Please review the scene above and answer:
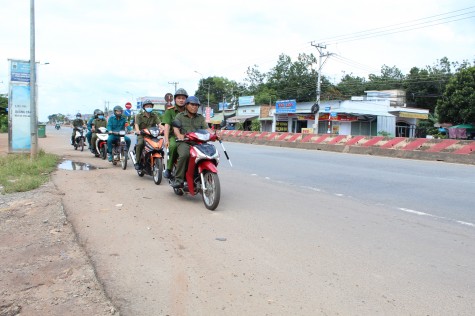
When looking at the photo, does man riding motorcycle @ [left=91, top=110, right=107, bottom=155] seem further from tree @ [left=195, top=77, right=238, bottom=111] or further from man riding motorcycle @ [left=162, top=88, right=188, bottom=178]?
tree @ [left=195, top=77, right=238, bottom=111]

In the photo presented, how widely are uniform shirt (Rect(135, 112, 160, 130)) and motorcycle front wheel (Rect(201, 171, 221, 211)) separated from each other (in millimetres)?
4135

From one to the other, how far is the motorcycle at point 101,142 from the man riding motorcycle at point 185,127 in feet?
23.3

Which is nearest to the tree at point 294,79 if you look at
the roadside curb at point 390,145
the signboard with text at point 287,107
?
the signboard with text at point 287,107

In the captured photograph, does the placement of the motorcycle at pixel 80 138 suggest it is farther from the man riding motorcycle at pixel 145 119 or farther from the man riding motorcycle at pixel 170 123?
the man riding motorcycle at pixel 170 123

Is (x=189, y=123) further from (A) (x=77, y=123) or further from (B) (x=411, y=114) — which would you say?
(B) (x=411, y=114)

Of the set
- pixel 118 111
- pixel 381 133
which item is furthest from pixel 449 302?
pixel 381 133

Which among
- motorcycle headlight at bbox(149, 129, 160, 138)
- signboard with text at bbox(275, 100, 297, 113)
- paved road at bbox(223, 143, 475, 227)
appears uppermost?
signboard with text at bbox(275, 100, 297, 113)

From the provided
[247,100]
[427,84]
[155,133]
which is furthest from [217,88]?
[155,133]

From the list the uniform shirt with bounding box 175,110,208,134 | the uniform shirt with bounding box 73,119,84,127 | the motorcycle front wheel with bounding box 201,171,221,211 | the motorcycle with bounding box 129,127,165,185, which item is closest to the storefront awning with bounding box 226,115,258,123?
the uniform shirt with bounding box 73,119,84,127

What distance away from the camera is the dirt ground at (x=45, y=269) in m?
3.19

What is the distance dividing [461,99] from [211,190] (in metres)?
34.9

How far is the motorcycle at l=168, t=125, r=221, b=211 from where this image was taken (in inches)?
252

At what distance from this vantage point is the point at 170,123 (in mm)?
7438

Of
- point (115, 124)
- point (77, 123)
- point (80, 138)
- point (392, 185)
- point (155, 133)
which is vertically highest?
point (77, 123)
